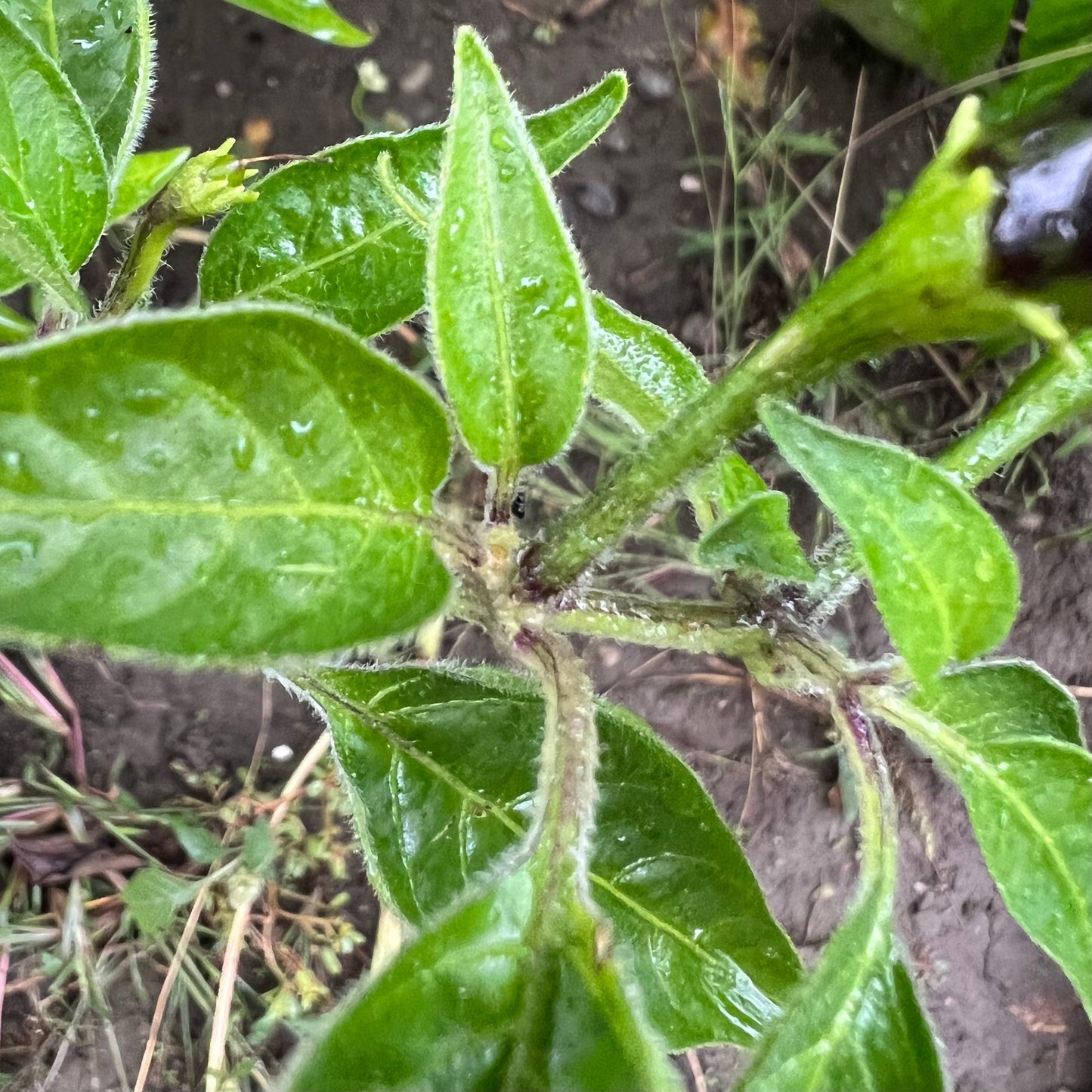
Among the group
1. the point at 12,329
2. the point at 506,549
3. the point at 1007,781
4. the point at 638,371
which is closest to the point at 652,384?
the point at 638,371

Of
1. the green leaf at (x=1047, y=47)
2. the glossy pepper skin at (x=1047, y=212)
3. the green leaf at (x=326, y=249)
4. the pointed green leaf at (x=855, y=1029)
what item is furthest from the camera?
the green leaf at (x=1047, y=47)

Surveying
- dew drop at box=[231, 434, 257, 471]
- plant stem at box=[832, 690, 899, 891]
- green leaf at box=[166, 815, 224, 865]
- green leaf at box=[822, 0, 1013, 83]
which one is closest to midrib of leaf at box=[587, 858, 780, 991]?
plant stem at box=[832, 690, 899, 891]

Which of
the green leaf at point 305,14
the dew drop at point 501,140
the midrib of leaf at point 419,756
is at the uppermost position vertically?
the dew drop at point 501,140

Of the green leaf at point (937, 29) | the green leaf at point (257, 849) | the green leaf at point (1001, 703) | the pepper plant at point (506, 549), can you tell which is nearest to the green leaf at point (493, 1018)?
the pepper plant at point (506, 549)

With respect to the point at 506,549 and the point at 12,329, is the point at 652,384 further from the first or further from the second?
the point at 12,329

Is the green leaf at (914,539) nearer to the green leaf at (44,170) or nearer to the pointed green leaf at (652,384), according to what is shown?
the pointed green leaf at (652,384)

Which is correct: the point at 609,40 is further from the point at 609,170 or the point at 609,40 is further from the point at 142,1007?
the point at 142,1007

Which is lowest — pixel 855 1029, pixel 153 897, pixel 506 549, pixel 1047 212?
pixel 153 897

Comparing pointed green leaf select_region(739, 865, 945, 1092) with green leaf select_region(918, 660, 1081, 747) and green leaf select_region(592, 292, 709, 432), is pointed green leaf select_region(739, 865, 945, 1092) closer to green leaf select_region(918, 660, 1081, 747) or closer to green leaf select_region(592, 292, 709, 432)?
green leaf select_region(918, 660, 1081, 747)
